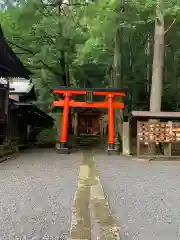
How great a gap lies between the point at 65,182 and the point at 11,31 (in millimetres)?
12908

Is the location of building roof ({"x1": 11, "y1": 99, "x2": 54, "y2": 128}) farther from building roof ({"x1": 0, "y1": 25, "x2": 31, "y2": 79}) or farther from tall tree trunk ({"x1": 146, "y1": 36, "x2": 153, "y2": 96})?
tall tree trunk ({"x1": 146, "y1": 36, "x2": 153, "y2": 96})

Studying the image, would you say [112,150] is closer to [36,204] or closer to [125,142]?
[125,142]

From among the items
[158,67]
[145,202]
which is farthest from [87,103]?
[145,202]

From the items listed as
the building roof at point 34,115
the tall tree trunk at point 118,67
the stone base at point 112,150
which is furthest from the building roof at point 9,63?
the stone base at point 112,150

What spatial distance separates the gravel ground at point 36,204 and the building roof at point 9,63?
18.7 ft

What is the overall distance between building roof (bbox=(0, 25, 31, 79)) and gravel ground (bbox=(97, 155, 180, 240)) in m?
6.58

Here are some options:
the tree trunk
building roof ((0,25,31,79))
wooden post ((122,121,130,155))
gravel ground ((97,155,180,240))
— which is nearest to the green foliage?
the tree trunk

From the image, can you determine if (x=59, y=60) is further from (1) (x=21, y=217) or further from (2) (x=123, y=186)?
(1) (x=21, y=217)

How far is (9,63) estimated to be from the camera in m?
14.4

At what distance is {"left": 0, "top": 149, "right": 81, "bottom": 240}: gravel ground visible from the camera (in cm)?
393

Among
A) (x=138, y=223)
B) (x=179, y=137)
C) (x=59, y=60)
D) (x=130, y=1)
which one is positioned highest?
(x=130, y=1)

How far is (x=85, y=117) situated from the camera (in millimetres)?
36375

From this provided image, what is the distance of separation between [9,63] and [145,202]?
10.6 meters

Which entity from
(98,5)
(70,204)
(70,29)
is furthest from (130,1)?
(70,204)
